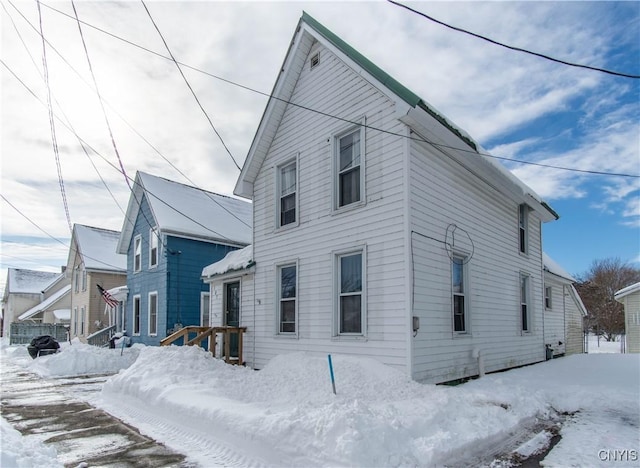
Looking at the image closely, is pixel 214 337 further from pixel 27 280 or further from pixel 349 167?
pixel 27 280

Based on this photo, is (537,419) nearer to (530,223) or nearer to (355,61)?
(355,61)

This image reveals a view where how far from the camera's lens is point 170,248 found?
17344mm

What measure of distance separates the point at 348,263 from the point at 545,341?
8475mm

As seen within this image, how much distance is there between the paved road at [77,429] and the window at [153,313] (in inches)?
253

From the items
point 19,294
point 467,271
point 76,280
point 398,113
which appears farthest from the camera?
point 19,294

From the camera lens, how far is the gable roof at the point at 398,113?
326 inches

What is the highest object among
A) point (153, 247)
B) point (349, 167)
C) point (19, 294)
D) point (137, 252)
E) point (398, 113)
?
point (398, 113)

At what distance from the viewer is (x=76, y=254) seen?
1123 inches

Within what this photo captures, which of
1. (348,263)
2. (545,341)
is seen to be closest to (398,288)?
(348,263)

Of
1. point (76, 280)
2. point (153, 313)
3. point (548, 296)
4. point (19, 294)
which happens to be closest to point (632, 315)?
point (548, 296)

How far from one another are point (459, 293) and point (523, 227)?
4952 mm

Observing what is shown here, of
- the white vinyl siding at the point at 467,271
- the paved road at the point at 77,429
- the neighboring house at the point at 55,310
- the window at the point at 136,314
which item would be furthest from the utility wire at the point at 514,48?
the neighboring house at the point at 55,310

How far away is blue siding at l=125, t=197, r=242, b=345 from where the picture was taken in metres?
17.2

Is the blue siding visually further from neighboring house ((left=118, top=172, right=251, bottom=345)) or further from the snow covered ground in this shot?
the snow covered ground
